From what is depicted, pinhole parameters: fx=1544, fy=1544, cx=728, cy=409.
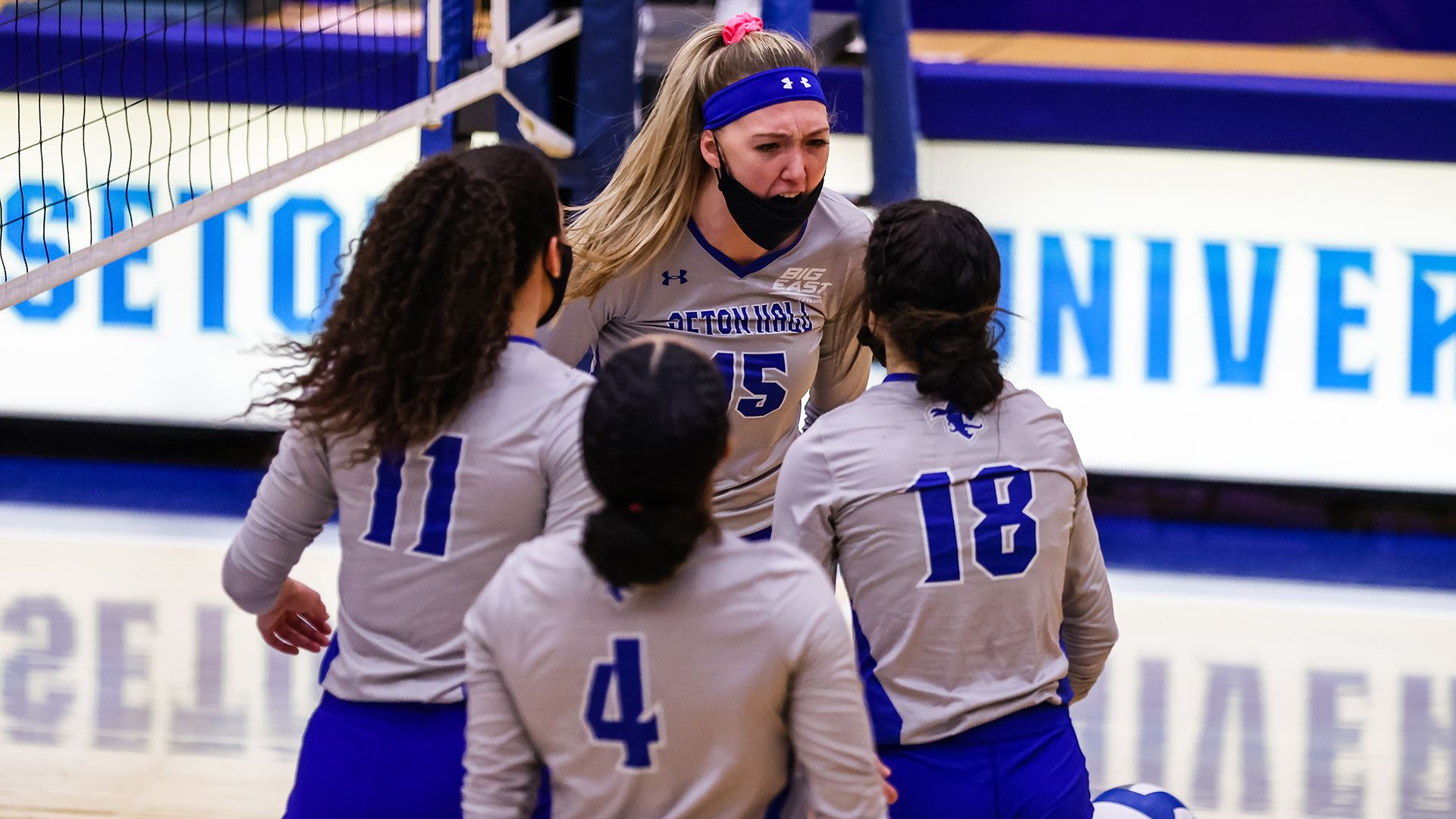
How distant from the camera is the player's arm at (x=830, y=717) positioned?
1598 mm

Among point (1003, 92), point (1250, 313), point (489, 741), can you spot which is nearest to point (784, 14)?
point (1003, 92)

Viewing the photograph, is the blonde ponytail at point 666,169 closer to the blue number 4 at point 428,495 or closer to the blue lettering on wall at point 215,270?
the blue number 4 at point 428,495

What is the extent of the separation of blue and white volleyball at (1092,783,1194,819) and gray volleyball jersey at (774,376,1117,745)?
340mm

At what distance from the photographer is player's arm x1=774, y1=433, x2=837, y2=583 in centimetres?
200

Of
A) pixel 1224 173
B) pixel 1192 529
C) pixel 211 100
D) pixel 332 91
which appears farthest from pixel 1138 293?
pixel 211 100

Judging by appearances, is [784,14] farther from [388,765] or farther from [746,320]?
[388,765]

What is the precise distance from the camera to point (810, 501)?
2.00 meters

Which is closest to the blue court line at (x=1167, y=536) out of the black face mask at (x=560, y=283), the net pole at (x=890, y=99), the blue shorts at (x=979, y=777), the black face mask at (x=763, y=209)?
the net pole at (x=890, y=99)

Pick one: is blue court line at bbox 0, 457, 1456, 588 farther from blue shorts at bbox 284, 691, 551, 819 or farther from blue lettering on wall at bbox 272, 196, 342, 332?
blue shorts at bbox 284, 691, 551, 819

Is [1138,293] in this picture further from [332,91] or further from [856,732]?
[856,732]

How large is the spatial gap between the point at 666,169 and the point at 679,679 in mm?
1207

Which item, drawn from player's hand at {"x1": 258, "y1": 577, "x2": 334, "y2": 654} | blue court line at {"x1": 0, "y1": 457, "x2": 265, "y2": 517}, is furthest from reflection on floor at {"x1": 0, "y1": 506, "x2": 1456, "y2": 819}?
player's hand at {"x1": 258, "y1": 577, "x2": 334, "y2": 654}

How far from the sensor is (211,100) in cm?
605

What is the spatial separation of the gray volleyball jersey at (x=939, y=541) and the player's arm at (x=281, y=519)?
60cm
